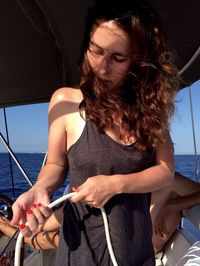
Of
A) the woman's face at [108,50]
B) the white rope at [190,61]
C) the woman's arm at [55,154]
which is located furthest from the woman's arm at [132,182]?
the white rope at [190,61]

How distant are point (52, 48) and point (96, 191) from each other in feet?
6.12

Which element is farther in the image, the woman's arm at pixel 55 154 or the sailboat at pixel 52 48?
the sailboat at pixel 52 48

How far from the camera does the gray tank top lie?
106 cm

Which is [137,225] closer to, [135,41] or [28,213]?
[28,213]

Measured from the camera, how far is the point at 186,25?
2328mm

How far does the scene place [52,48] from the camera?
2.69 metres

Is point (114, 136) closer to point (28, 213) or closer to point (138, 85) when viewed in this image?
point (138, 85)

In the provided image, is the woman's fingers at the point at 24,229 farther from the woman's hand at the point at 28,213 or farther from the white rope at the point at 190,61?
the white rope at the point at 190,61

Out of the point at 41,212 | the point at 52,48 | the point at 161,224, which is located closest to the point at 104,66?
the point at 41,212

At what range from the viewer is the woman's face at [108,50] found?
1111mm

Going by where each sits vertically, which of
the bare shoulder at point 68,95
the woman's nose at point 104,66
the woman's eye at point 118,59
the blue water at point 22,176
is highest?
the woman's eye at point 118,59

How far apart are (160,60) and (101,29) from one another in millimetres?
205

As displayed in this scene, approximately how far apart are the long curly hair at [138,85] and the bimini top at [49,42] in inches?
35.2

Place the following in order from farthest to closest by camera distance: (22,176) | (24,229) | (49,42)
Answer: (22,176) → (49,42) → (24,229)
